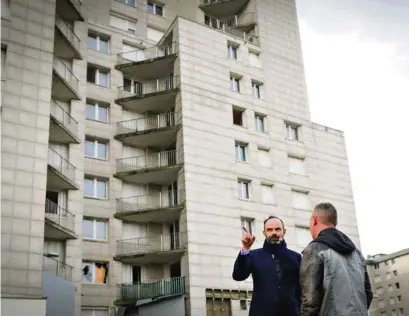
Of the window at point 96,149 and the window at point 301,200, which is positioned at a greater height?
the window at point 96,149

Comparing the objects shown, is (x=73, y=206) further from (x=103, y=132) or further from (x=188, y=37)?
(x=188, y=37)

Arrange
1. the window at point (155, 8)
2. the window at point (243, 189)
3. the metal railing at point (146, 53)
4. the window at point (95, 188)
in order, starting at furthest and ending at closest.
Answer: the window at point (155, 8) < the metal railing at point (146, 53) < the window at point (243, 189) < the window at point (95, 188)

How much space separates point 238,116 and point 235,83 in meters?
2.56

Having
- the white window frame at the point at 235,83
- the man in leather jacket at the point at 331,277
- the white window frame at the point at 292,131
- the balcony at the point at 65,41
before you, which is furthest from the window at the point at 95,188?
the man in leather jacket at the point at 331,277

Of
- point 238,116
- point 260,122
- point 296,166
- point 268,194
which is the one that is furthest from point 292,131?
point 268,194

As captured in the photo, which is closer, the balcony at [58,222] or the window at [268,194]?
the balcony at [58,222]

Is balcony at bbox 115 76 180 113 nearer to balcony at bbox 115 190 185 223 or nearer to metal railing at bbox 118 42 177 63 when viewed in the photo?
metal railing at bbox 118 42 177 63

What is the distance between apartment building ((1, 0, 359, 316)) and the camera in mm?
24609

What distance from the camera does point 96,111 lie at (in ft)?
116

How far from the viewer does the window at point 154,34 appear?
40.8 metres

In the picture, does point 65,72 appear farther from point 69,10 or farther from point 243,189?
point 243,189

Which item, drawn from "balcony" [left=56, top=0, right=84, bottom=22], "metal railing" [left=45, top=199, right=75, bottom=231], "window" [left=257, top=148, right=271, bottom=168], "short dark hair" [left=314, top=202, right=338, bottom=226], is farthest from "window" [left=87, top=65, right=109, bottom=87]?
"short dark hair" [left=314, top=202, right=338, bottom=226]

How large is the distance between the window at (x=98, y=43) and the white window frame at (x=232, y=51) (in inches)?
358

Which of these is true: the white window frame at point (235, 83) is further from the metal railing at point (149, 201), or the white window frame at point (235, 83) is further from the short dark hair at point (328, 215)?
the short dark hair at point (328, 215)
